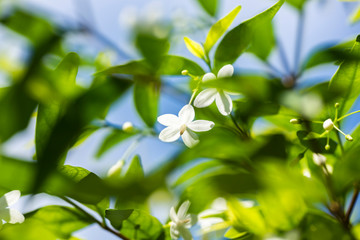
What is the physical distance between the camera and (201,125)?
0.69 meters

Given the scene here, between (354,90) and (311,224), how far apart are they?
0.91 feet

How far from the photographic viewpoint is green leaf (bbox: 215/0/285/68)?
0.64 meters

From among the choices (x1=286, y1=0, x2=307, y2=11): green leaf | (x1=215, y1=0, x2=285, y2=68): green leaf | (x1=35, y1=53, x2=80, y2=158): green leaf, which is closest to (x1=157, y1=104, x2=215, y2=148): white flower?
(x1=215, y1=0, x2=285, y2=68): green leaf

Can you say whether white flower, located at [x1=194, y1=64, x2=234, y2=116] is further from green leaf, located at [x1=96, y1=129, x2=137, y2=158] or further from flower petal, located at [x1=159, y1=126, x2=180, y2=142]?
green leaf, located at [x1=96, y1=129, x2=137, y2=158]

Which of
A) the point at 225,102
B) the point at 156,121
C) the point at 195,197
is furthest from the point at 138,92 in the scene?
the point at 195,197

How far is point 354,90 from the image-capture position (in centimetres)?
67

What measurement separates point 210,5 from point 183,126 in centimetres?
29

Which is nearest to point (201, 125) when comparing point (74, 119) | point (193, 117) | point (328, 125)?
point (193, 117)

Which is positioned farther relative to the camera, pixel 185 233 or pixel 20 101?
pixel 185 233

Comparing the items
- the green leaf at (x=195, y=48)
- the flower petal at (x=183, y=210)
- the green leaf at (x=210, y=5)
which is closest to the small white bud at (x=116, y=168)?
the flower petal at (x=183, y=210)

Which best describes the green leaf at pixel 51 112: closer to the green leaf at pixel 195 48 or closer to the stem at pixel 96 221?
the stem at pixel 96 221

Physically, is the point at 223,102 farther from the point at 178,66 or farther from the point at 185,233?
the point at 185,233

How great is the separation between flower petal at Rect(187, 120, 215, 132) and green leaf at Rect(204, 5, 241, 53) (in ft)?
0.55

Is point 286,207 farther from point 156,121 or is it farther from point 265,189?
point 156,121
